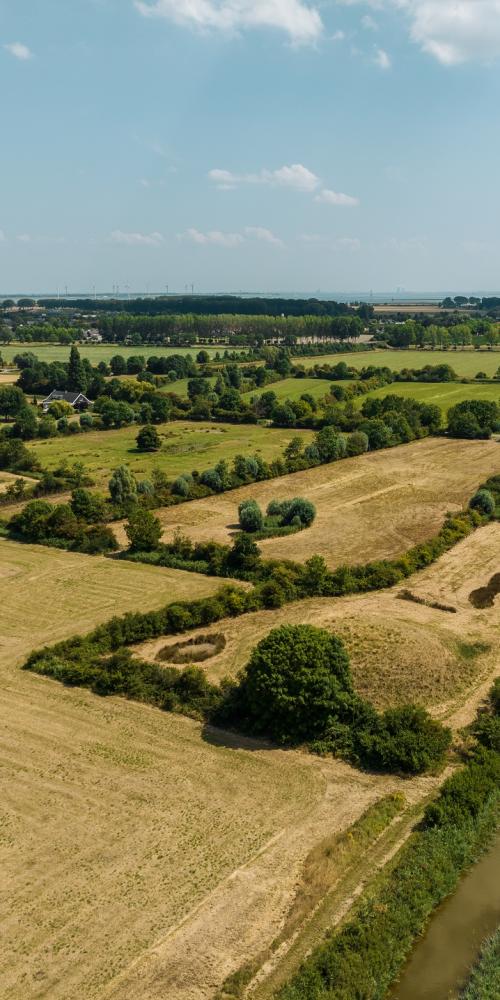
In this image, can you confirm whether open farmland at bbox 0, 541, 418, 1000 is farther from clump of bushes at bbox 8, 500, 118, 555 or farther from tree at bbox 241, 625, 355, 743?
clump of bushes at bbox 8, 500, 118, 555

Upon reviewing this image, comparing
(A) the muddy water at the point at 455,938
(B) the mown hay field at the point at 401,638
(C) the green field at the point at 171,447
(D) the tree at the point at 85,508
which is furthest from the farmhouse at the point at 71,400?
(A) the muddy water at the point at 455,938

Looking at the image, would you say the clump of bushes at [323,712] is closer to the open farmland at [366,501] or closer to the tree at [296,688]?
the tree at [296,688]

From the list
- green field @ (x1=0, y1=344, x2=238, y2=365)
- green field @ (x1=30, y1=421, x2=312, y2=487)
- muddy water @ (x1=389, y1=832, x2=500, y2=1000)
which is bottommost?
muddy water @ (x1=389, y1=832, x2=500, y2=1000)

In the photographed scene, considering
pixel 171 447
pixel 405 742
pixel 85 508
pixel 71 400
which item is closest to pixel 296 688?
pixel 405 742

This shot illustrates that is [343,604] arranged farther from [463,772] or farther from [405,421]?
[405,421]

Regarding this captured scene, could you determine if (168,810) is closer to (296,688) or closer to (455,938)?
(296,688)

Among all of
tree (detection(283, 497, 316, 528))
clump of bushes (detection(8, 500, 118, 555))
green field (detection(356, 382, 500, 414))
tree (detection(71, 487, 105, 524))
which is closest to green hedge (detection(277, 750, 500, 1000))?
tree (detection(283, 497, 316, 528))

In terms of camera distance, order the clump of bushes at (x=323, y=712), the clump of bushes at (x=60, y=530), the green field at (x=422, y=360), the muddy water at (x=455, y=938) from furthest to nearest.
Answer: the green field at (x=422, y=360) < the clump of bushes at (x=60, y=530) < the clump of bushes at (x=323, y=712) < the muddy water at (x=455, y=938)
